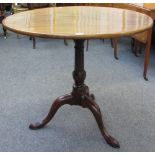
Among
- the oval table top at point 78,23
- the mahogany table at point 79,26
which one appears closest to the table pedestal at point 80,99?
the mahogany table at point 79,26

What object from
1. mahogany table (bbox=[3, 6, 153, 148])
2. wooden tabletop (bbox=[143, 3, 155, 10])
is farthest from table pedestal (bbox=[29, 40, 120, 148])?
wooden tabletop (bbox=[143, 3, 155, 10])

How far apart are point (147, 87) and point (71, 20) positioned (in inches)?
44.5

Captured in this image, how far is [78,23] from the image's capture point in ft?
4.62

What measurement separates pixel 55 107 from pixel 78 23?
23.4 inches

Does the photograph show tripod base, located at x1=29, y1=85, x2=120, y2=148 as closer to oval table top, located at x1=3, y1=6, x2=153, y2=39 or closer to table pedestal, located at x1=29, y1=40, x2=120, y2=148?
table pedestal, located at x1=29, y1=40, x2=120, y2=148

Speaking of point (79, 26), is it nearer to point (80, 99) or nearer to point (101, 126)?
point (80, 99)

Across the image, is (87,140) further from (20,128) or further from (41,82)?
(41,82)

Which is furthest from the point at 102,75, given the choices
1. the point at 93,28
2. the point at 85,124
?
the point at 93,28

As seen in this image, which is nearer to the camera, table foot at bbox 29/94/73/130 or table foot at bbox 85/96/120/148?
table foot at bbox 85/96/120/148

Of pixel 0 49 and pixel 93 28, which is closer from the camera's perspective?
pixel 93 28

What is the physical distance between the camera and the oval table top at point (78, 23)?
47.4 inches

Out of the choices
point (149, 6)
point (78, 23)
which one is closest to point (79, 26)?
point (78, 23)

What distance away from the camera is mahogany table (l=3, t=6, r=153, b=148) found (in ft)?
3.98

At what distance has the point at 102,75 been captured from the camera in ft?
8.48
